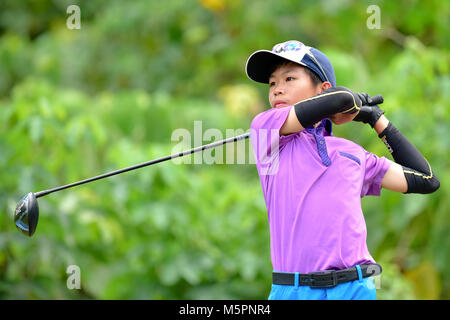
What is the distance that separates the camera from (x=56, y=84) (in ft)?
28.8

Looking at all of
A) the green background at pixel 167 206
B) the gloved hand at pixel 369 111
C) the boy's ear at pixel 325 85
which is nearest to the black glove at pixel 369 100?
the gloved hand at pixel 369 111

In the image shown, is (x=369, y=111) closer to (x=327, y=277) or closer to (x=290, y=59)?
(x=290, y=59)

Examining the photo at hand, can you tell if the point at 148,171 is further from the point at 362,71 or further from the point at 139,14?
the point at 139,14

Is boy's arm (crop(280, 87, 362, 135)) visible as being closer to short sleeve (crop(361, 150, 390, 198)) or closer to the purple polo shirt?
the purple polo shirt

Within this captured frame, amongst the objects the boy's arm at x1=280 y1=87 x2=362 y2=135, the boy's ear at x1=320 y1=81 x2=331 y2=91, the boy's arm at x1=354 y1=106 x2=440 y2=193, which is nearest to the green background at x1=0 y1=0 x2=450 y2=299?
the boy's arm at x1=354 y1=106 x2=440 y2=193

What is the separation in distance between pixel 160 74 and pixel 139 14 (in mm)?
839

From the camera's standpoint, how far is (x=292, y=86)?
2.22 meters

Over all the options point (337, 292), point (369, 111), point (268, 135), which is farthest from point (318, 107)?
point (337, 292)

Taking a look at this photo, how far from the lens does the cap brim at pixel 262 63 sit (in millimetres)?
2243

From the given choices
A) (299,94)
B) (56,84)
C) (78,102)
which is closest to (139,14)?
(56,84)

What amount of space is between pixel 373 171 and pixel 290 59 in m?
0.49

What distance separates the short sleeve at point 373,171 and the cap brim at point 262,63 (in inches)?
17.4

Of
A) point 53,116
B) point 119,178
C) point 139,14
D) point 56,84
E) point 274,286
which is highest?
point 139,14

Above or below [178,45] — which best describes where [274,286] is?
below
